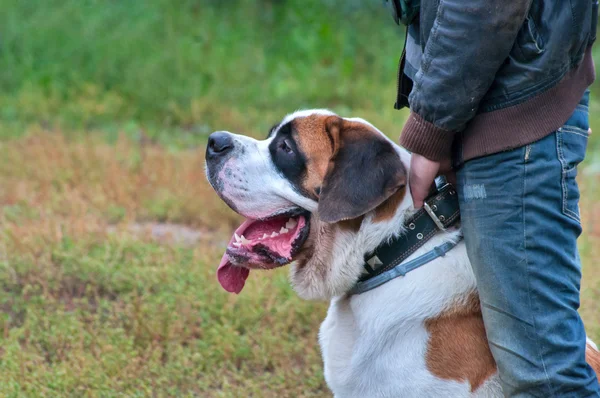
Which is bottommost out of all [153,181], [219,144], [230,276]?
[153,181]

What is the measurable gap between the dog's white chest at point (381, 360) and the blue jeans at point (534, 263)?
0.81 feet

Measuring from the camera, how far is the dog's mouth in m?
2.88

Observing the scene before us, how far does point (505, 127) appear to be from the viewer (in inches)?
98.9

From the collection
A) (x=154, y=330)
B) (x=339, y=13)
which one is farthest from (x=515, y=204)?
(x=339, y=13)

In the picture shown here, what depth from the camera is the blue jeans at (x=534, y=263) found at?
2.47 meters

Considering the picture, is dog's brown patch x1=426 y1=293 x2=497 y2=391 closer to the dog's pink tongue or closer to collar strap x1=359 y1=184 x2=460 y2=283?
collar strap x1=359 y1=184 x2=460 y2=283

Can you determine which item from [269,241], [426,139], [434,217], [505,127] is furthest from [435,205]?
[269,241]

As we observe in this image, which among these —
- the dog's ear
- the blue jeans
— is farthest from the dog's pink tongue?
the blue jeans

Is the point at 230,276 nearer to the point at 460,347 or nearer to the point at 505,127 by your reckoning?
the point at 460,347

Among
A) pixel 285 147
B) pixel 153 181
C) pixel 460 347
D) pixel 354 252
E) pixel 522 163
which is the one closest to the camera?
pixel 522 163

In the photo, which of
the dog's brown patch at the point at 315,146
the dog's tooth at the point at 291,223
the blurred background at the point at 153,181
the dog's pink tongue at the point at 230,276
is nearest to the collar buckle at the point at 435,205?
the dog's brown patch at the point at 315,146

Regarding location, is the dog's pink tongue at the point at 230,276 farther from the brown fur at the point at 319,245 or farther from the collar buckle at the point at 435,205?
the collar buckle at the point at 435,205

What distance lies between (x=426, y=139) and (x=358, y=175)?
0.28 meters

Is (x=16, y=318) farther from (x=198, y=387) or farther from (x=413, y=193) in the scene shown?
(x=413, y=193)
